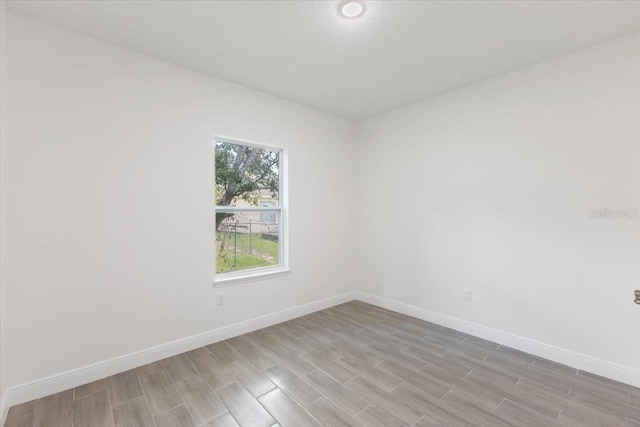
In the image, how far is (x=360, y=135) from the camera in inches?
172

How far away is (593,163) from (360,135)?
8.89 feet

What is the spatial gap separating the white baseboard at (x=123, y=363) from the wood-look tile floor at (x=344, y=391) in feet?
0.19

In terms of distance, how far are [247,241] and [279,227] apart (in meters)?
0.46

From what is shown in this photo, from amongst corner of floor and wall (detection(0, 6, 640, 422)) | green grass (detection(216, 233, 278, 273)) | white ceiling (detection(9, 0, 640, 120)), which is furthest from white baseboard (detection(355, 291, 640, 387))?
white ceiling (detection(9, 0, 640, 120))

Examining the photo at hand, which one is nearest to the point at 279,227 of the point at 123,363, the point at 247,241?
the point at 247,241

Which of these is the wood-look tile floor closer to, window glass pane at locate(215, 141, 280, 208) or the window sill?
the window sill

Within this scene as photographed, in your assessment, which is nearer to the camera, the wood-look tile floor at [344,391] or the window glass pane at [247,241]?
the wood-look tile floor at [344,391]

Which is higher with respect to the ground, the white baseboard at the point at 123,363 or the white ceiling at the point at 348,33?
the white ceiling at the point at 348,33

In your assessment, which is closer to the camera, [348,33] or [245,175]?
[348,33]

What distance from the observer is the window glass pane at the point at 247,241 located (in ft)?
10.3

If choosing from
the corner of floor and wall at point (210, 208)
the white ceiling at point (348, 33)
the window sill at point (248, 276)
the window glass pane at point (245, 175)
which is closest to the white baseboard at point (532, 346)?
the corner of floor and wall at point (210, 208)

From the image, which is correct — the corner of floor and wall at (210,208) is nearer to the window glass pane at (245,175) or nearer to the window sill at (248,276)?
the window sill at (248,276)

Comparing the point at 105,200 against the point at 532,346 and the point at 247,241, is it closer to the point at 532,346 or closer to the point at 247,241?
the point at 247,241

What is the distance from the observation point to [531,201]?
2.70 m
